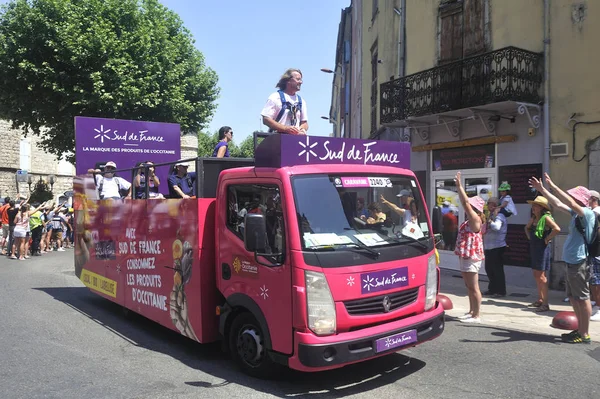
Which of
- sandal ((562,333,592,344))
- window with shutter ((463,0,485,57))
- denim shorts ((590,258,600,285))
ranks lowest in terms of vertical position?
sandal ((562,333,592,344))

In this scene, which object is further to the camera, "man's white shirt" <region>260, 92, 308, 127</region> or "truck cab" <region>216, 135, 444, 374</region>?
"man's white shirt" <region>260, 92, 308, 127</region>

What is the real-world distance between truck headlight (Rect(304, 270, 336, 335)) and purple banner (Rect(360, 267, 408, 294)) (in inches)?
13.5

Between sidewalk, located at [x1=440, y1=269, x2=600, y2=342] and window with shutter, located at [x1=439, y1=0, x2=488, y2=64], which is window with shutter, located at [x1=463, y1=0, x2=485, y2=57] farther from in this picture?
sidewalk, located at [x1=440, y1=269, x2=600, y2=342]

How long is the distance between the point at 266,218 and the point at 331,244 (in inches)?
25.1

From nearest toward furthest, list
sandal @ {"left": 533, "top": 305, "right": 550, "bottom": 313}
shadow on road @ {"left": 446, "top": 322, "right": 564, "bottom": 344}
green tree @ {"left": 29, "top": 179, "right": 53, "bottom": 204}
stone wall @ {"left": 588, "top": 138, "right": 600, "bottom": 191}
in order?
shadow on road @ {"left": 446, "top": 322, "right": 564, "bottom": 344} → sandal @ {"left": 533, "top": 305, "right": 550, "bottom": 313} → stone wall @ {"left": 588, "top": 138, "right": 600, "bottom": 191} → green tree @ {"left": 29, "top": 179, "right": 53, "bottom": 204}

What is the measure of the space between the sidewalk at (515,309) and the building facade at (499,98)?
1.07m

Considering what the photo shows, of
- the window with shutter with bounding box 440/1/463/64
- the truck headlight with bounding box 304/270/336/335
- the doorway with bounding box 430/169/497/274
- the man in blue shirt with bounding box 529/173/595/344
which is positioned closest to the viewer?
the truck headlight with bounding box 304/270/336/335

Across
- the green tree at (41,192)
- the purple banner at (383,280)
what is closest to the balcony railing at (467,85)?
the purple banner at (383,280)

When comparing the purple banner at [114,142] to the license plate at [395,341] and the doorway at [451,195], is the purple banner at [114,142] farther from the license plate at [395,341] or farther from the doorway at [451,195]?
the license plate at [395,341]

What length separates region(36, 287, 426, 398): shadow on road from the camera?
4.36 meters

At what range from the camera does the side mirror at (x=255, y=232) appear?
4109mm

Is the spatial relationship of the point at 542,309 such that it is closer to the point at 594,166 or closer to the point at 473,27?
the point at 594,166

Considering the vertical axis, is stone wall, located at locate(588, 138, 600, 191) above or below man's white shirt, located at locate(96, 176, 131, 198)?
above

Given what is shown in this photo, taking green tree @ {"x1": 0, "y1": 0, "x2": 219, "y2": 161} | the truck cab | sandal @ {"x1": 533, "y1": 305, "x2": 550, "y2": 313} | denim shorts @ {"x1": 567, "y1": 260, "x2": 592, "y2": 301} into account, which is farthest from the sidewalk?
green tree @ {"x1": 0, "y1": 0, "x2": 219, "y2": 161}
